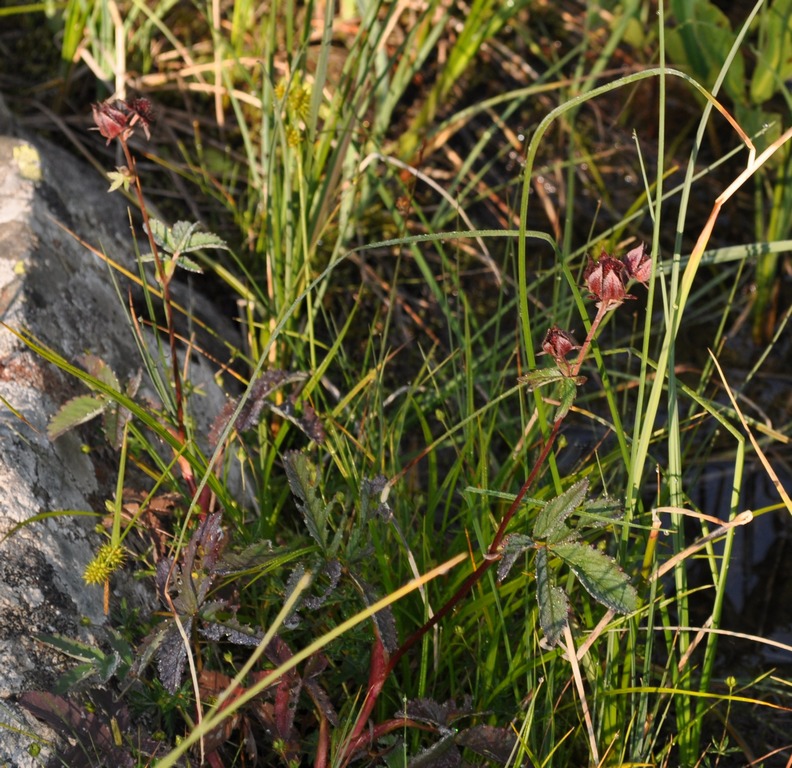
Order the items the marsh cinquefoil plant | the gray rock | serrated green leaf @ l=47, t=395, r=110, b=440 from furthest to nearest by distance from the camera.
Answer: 1. serrated green leaf @ l=47, t=395, r=110, b=440
2. the gray rock
3. the marsh cinquefoil plant

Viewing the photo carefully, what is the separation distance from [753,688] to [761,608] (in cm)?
24

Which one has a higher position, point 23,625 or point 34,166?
point 34,166

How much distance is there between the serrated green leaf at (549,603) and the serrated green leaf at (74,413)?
0.69 meters

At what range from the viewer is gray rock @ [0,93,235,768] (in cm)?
118

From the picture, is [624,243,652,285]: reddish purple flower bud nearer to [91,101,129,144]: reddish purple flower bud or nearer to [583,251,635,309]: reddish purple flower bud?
[583,251,635,309]: reddish purple flower bud

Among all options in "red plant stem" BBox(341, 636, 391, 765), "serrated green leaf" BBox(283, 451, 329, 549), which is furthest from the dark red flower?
"red plant stem" BBox(341, 636, 391, 765)

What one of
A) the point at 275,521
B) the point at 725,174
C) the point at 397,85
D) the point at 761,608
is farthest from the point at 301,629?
the point at 725,174

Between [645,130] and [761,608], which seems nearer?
[761,608]

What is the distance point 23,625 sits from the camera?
3.89 feet

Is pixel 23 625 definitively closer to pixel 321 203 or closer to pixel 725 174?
pixel 321 203

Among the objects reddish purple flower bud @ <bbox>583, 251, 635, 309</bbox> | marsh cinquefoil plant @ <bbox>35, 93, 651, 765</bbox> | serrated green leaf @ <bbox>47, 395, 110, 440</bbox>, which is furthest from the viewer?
serrated green leaf @ <bbox>47, 395, 110, 440</bbox>

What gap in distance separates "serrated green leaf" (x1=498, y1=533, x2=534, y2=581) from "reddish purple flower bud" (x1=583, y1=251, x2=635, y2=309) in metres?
0.30

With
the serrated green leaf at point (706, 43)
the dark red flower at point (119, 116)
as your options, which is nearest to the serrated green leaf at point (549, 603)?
the dark red flower at point (119, 116)

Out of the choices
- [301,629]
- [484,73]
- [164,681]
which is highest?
[484,73]
